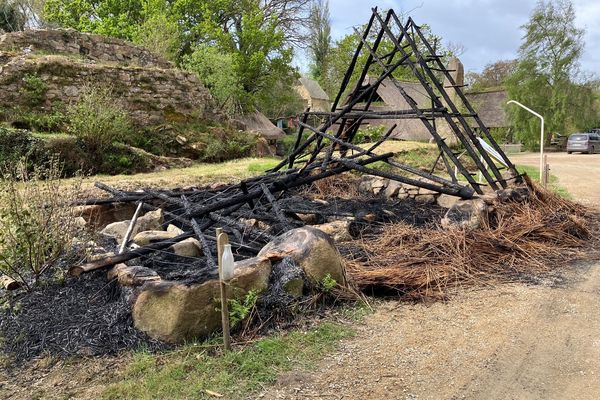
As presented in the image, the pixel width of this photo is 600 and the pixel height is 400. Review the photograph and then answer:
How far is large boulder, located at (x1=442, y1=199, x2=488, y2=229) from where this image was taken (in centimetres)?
600

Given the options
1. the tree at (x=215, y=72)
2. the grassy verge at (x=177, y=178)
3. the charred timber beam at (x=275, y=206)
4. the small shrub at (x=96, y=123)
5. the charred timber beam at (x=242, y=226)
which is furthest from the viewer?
the tree at (x=215, y=72)

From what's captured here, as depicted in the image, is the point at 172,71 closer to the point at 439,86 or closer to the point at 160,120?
the point at 160,120

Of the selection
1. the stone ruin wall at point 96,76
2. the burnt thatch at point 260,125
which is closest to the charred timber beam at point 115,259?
the stone ruin wall at point 96,76

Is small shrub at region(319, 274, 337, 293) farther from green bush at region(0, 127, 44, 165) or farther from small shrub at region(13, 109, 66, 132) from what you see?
small shrub at region(13, 109, 66, 132)

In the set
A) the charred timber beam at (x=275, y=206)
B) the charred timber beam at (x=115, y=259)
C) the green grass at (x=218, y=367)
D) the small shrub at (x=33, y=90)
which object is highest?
the small shrub at (x=33, y=90)

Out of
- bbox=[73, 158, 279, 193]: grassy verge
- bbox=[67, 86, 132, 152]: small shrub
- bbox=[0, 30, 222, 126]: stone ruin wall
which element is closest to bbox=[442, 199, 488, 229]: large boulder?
bbox=[73, 158, 279, 193]: grassy verge

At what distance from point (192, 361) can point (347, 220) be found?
3728mm

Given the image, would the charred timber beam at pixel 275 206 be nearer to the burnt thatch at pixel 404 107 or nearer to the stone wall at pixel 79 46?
the stone wall at pixel 79 46

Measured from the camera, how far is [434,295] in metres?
4.46

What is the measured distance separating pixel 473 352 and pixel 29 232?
3.81 metres

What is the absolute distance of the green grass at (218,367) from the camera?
2.89 metres

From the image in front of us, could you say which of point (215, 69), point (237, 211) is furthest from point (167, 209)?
point (215, 69)

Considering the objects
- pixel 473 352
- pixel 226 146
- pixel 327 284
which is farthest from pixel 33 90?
pixel 473 352

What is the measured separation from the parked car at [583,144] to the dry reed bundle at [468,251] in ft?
93.3
